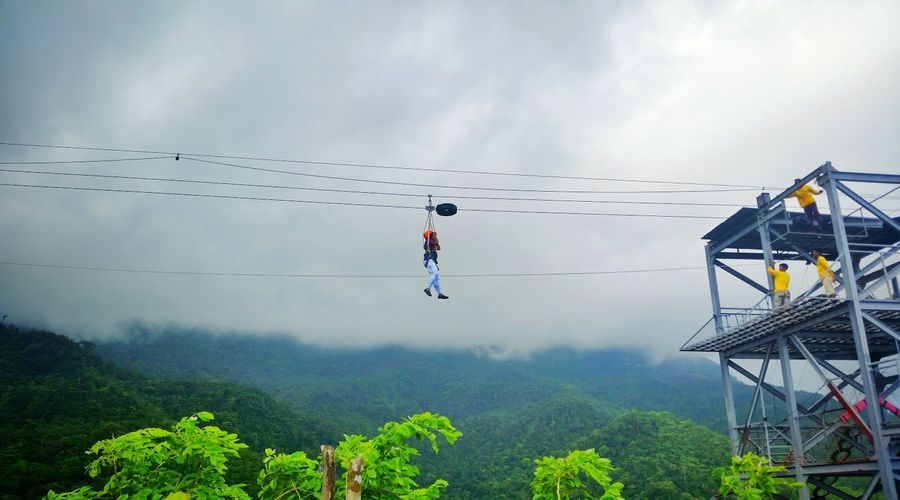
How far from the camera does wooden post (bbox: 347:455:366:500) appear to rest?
5242mm

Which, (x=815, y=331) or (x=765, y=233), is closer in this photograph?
(x=815, y=331)

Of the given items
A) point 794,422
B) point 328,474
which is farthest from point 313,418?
point 328,474

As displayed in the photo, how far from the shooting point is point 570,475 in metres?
6.15

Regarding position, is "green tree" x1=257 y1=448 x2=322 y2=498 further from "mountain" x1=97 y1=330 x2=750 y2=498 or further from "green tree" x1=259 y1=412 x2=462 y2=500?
"mountain" x1=97 y1=330 x2=750 y2=498

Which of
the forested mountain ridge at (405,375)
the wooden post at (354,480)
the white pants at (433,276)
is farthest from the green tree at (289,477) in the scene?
the forested mountain ridge at (405,375)

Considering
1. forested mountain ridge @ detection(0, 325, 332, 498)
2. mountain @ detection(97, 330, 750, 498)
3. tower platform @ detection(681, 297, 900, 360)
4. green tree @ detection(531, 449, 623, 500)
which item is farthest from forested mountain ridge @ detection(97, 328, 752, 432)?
green tree @ detection(531, 449, 623, 500)

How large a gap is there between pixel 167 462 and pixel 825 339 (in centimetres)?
1809

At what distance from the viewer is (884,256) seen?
14.2m

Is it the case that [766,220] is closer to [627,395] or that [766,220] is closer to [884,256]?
[884,256]

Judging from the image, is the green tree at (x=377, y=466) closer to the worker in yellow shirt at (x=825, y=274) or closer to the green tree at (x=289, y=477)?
the green tree at (x=289, y=477)

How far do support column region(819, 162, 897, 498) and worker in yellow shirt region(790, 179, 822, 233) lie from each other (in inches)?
25.5

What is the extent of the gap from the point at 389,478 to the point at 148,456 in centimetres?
265

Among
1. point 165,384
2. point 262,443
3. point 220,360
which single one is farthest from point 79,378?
point 220,360

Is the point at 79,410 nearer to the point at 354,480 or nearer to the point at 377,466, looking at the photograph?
the point at 377,466
